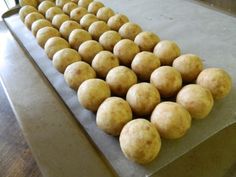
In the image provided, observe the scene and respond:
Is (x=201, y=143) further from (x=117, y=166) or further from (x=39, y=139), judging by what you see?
(x=39, y=139)

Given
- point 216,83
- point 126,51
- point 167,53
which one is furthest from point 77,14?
point 216,83

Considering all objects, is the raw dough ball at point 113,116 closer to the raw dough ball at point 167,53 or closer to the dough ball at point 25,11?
the raw dough ball at point 167,53

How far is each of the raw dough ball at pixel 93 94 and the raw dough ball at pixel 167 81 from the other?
160 mm

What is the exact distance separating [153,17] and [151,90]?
0.74m

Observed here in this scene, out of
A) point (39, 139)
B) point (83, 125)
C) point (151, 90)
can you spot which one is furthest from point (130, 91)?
point (39, 139)

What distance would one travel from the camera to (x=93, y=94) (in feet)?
2.69

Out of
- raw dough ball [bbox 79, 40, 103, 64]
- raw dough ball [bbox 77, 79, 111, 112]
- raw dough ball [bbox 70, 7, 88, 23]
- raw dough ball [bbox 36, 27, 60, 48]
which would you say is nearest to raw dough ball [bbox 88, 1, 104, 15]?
raw dough ball [bbox 70, 7, 88, 23]

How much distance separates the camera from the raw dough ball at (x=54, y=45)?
3.51ft

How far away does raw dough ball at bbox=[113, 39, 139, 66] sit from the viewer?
39.1 inches

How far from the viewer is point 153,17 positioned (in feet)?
4.70

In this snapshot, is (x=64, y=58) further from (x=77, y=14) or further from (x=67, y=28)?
(x=77, y=14)

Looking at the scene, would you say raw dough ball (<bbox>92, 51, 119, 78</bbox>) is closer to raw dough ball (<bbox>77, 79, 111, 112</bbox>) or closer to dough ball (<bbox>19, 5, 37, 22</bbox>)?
raw dough ball (<bbox>77, 79, 111, 112</bbox>)

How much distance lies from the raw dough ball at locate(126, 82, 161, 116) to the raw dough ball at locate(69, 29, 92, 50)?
0.40 meters

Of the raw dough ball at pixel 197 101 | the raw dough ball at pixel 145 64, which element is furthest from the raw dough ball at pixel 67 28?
the raw dough ball at pixel 197 101
